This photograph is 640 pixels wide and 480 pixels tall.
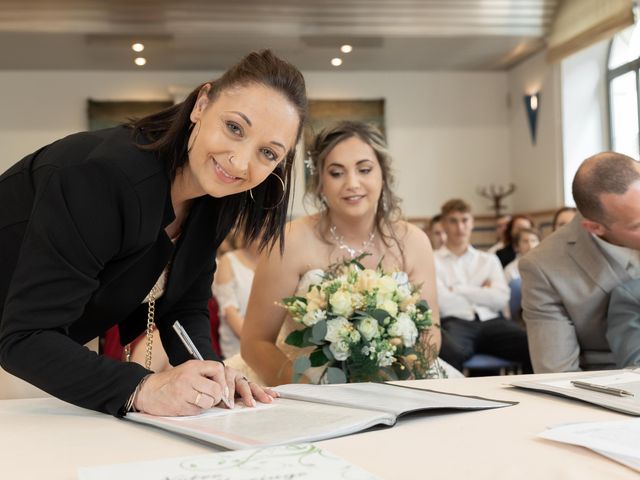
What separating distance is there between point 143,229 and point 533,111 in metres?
10.4

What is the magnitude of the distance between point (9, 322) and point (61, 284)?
11 centimetres

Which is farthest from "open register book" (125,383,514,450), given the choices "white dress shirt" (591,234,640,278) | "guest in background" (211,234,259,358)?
"guest in background" (211,234,259,358)

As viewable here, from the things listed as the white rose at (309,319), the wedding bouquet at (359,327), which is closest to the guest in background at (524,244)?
the wedding bouquet at (359,327)

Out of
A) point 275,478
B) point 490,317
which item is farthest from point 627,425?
point 490,317

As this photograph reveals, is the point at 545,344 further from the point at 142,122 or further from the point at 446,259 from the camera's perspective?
the point at 446,259

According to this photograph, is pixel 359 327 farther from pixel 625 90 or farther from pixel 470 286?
pixel 625 90

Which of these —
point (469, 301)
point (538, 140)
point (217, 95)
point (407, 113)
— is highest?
point (407, 113)

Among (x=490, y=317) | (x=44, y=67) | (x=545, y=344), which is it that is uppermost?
(x=44, y=67)

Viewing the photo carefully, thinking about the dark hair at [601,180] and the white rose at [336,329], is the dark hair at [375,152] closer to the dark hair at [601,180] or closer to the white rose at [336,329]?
the dark hair at [601,180]

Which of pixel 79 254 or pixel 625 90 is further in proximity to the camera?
pixel 625 90

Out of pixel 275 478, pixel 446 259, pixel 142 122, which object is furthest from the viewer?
pixel 446 259

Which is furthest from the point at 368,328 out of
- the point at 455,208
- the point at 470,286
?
the point at 455,208

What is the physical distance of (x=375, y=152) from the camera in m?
3.13

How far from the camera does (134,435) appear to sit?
49.6 inches
